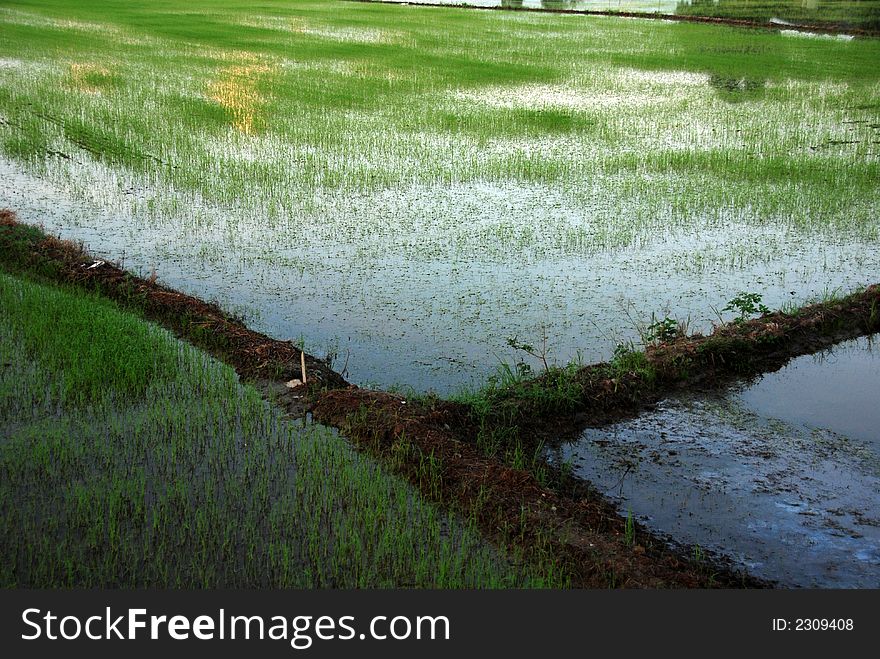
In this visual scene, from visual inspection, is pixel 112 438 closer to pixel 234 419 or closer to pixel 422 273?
pixel 234 419

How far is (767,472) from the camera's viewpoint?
421 cm

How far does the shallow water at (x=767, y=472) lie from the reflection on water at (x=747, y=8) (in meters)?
21.2

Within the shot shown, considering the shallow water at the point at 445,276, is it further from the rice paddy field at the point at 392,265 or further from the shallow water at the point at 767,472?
the shallow water at the point at 767,472

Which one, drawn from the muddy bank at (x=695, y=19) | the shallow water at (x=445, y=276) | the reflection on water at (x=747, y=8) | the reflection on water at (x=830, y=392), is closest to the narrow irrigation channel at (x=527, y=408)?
the reflection on water at (x=830, y=392)

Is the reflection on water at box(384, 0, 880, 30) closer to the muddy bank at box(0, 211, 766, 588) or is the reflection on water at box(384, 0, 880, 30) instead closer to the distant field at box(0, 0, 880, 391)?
the distant field at box(0, 0, 880, 391)

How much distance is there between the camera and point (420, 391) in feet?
16.3

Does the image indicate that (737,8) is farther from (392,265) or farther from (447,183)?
(392,265)

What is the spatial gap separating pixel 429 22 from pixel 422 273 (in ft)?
57.2

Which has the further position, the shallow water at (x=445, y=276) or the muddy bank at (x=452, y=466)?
the shallow water at (x=445, y=276)

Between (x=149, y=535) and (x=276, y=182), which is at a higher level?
(x=276, y=182)

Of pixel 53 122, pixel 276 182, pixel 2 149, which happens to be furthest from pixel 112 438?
pixel 53 122

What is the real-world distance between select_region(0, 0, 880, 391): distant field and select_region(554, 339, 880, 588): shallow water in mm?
882

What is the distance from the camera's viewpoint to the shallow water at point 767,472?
11.9 feet

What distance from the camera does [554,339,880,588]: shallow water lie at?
3615mm
